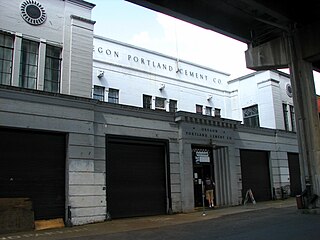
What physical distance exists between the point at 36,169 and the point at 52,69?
6.59m

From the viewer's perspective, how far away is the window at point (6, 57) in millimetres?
18859

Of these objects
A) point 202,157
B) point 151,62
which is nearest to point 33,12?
point 151,62

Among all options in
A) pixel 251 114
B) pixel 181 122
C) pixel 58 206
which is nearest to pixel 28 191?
pixel 58 206

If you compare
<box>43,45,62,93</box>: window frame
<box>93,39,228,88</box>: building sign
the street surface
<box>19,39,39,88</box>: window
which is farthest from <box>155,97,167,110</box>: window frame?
the street surface

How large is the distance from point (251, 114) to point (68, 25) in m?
19.7

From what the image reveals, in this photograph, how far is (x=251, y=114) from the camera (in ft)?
112

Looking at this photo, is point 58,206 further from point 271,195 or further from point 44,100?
point 271,195

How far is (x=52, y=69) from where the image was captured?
2036cm

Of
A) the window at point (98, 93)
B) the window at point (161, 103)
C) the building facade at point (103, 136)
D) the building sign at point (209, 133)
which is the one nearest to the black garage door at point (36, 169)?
the building facade at point (103, 136)

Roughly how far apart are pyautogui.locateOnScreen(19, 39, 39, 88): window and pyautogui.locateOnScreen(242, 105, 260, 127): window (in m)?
20.3

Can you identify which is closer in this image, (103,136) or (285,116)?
(103,136)

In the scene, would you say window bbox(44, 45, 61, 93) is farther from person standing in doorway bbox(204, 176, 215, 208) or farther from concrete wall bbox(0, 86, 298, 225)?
person standing in doorway bbox(204, 176, 215, 208)

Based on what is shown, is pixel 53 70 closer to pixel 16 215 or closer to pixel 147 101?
pixel 16 215

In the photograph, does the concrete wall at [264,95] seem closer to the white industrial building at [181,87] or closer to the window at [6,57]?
the white industrial building at [181,87]
